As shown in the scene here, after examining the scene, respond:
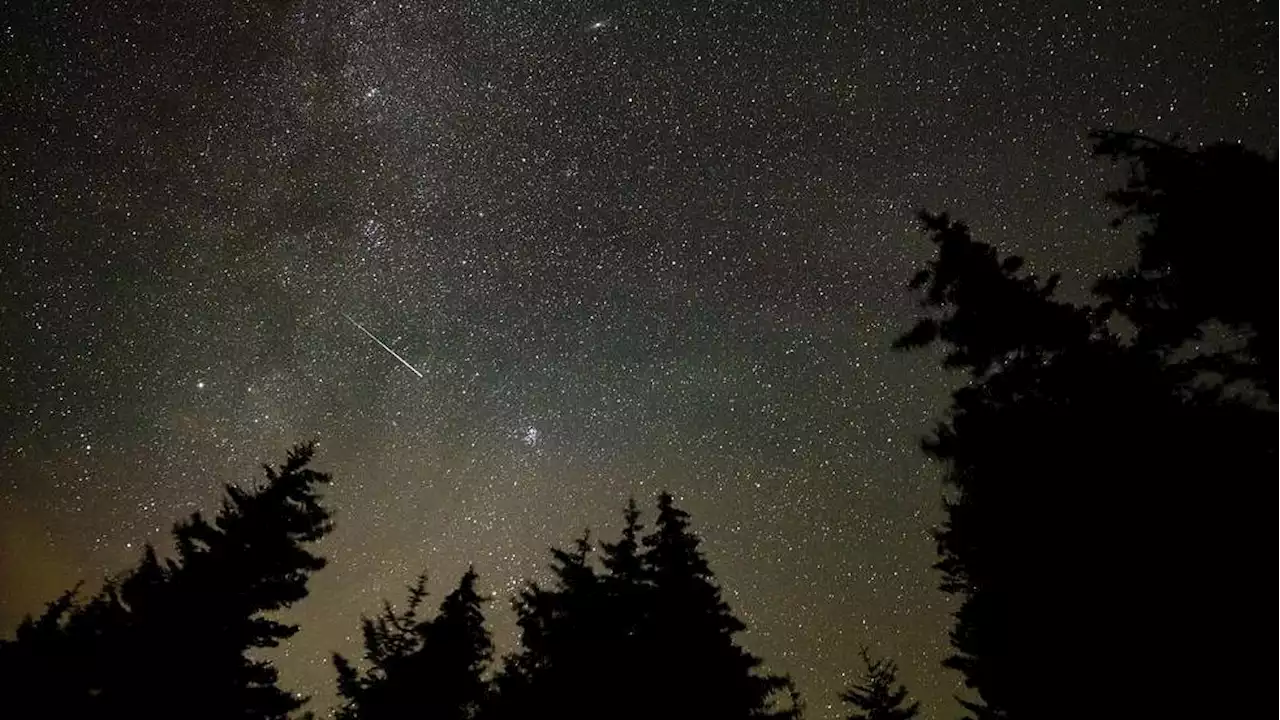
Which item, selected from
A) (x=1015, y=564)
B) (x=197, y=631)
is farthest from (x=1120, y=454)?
(x=197, y=631)

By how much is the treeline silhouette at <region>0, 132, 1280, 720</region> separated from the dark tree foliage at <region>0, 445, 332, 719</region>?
0.14 ft

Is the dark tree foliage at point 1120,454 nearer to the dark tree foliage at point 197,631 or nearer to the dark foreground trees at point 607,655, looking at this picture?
the dark foreground trees at point 607,655

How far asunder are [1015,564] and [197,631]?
14.2 metres

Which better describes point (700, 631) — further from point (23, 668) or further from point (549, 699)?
point (23, 668)

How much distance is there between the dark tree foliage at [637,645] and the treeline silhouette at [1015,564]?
49mm

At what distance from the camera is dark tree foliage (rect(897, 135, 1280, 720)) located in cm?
723

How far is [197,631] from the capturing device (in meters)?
12.2

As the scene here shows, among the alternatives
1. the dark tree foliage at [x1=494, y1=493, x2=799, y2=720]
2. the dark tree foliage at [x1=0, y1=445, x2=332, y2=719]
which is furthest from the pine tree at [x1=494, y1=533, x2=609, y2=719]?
the dark tree foliage at [x1=0, y1=445, x2=332, y2=719]

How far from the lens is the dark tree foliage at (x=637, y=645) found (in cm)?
1205

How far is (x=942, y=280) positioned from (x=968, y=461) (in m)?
3.20

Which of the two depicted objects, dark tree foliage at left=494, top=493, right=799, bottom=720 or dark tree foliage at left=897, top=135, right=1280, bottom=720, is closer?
dark tree foliage at left=897, top=135, right=1280, bottom=720

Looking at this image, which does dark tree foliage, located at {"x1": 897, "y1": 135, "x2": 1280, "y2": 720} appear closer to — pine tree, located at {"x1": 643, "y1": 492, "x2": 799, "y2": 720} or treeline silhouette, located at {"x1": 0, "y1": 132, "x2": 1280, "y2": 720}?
treeline silhouette, located at {"x1": 0, "y1": 132, "x2": 1280, "y2": 720}

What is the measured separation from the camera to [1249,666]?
668 cm

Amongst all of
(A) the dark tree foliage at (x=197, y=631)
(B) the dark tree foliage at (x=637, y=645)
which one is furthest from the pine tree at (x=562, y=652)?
(A) the dark tree foliage at (x=197, y=631)
